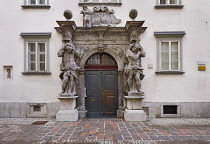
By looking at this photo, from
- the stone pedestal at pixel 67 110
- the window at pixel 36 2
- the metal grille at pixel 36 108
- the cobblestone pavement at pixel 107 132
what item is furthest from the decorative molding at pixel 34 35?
the cobblestone pavement at pixel 107 132

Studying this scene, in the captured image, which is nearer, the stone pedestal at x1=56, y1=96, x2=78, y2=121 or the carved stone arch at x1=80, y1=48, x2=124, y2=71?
the stone pedestal at x1=56, y1=96, x2=78, y2=121

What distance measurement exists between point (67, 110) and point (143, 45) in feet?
15.5

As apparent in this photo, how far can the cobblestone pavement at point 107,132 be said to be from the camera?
4.68 meters

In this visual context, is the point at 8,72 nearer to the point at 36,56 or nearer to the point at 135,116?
the point at 36,56

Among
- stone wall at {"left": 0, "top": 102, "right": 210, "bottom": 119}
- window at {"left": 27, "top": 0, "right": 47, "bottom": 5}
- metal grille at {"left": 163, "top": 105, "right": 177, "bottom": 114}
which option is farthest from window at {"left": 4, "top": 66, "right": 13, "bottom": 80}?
metal grille at {"left": 163, "top": 105, "right": 177, "bottom": 114}

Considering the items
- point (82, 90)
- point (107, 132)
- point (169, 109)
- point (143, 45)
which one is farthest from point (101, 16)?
point (169, 109)

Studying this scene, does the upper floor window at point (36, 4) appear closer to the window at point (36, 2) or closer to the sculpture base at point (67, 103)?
the window at point (36, 2)

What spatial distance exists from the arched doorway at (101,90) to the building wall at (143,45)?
1464 millimetres

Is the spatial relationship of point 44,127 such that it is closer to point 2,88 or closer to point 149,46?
point 2,88

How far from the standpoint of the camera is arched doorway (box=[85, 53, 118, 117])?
7.61m

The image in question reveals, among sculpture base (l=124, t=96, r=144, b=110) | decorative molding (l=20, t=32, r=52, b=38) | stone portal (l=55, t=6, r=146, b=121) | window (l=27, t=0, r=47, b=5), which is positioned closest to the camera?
sculpture base (l=124, t=96, r=144, b=110)

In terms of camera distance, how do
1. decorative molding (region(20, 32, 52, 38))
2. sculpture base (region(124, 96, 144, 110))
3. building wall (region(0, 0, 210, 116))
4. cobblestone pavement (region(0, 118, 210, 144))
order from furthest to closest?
building wall (region(0, 0, 210, 116)), decorative molding (region(20, 32, 52, 38)), sculpture base (region(124, 96, 144, 110)), cobblestone pavement (region(0, 118, 210, 144))

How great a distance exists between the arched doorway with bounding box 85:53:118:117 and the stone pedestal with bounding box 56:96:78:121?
0.95 meters

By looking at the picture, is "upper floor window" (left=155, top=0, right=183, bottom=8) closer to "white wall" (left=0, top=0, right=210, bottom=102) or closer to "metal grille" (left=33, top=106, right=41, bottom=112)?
"white wall" (left=0, top=0, right=210, bottom=102)
